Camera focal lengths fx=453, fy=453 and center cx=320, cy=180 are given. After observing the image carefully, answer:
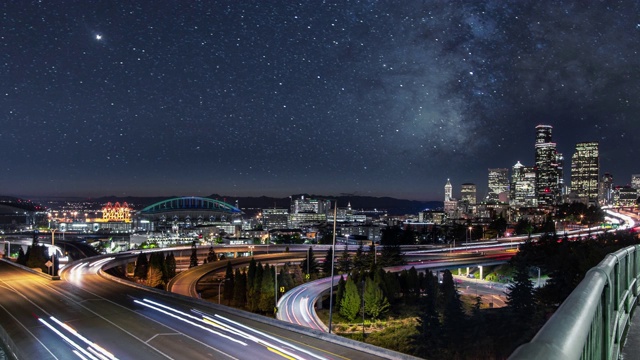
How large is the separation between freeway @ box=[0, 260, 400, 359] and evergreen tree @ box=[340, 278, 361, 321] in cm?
1482

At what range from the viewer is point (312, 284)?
41.3m

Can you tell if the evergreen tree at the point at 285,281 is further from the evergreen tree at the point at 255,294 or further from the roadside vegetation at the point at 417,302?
the evergreen tree at the point at 255,294

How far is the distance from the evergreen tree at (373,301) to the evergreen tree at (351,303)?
2.98ft

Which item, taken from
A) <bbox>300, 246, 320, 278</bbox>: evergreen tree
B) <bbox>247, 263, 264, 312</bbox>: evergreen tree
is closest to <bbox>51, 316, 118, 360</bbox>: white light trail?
<bbox>247, 263, 264, 312</bbox>: evergreen tree

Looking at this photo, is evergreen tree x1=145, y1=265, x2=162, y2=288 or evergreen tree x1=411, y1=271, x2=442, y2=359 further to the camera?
evergreen tree x1=145, y1=265, x2=162, y2=288

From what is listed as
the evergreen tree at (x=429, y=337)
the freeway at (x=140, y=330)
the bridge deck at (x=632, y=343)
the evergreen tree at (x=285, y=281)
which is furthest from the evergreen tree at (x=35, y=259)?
the bridge deck at (x=632, y=343)

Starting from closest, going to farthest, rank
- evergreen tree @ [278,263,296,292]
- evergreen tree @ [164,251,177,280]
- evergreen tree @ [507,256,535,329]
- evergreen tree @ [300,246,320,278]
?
evergreen tree @ [507,256,535,329]
evergreen tree @ [278,263,296,292]
evergreen tree @ [164,251,177,280]
evergreen tree @ [300,246,320,278]

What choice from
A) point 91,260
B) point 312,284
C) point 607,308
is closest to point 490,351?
point 312,284

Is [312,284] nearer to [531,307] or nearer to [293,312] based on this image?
[293,312]

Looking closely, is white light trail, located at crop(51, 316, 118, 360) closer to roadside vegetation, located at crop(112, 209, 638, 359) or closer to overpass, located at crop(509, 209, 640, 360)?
overpass, located at crop(509, 209, 640, 360)

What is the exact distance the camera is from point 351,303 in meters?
34.9

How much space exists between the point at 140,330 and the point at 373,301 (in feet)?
70.9

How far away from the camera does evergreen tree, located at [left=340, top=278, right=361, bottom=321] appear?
114 feet

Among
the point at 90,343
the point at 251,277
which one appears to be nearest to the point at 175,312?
the point at 90,343
